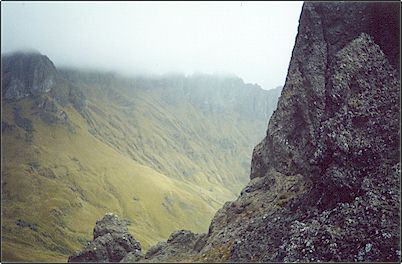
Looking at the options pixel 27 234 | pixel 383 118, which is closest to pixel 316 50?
pixel 383 118

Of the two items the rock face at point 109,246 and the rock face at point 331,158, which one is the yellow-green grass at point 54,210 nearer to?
the rock face at point 109,246

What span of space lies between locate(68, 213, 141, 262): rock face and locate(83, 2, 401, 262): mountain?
4.16 m

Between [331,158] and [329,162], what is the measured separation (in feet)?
0.98

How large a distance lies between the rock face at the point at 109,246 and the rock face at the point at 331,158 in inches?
298

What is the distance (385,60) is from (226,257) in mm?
16990

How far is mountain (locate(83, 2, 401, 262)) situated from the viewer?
21297 millimetres

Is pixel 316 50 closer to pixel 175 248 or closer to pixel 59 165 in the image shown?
pixel 175 248

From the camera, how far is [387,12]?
25.6 m

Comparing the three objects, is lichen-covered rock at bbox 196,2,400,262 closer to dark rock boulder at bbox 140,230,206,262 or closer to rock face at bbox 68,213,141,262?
dark rock boulder at bbox 140,230,206,262

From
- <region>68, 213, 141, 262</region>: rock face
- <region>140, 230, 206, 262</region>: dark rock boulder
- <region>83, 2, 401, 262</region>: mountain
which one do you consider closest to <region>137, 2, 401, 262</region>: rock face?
<region>83, 2, 401, 262</region>: mountain

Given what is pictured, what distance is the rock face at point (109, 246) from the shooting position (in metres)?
30.5

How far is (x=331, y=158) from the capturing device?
2348 cm

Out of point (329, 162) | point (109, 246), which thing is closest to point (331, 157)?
point (329, 162)

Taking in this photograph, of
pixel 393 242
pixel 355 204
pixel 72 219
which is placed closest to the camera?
pixel 393 242
